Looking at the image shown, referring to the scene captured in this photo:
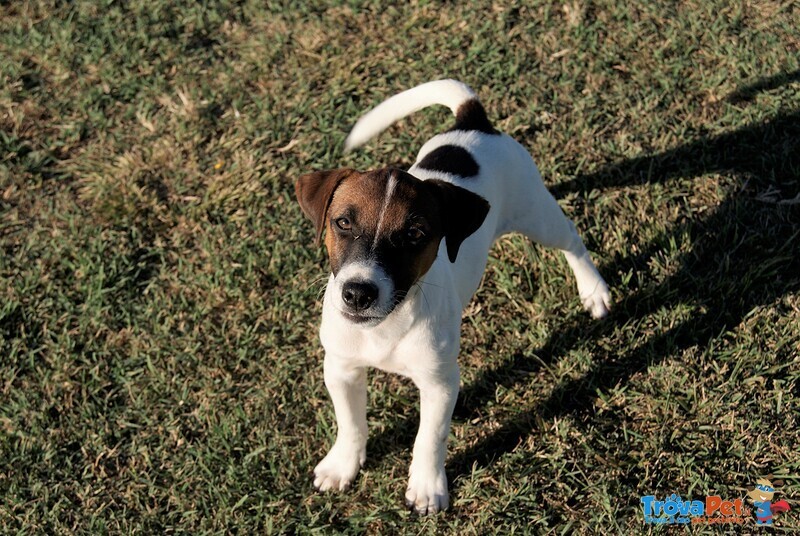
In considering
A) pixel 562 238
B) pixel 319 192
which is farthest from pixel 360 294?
pixel 562 238

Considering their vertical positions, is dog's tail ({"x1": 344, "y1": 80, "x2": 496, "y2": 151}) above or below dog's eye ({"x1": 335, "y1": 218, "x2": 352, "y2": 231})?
below

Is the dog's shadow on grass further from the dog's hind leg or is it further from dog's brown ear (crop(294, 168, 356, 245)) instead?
dog's brown ear (crop(294, 168, 356, 245))

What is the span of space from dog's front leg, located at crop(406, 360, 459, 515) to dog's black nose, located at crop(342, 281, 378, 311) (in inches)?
28.5

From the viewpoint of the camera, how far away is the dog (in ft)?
11.7

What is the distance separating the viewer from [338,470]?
4754mm

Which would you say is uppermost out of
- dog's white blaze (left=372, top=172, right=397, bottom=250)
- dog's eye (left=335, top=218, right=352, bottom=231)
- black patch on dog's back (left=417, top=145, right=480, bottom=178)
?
dog's white blaze (left=372, top=172, right=397, bottom=250)

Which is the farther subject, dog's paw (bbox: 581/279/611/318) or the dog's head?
dog's paw (bbox: 581/279/611/318)

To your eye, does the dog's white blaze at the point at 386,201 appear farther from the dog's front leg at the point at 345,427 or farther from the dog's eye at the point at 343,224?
the dog's front leg at the point at 345,427

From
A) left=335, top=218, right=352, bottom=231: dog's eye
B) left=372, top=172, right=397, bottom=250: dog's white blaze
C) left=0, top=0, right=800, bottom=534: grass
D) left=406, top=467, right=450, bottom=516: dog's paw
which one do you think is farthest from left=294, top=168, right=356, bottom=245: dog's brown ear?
left=0, top=0, right=800, bottom=534: grass

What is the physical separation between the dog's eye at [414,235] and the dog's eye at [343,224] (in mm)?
271

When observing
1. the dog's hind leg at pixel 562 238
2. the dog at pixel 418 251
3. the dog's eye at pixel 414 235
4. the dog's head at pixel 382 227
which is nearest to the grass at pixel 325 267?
the dog's hind leg at pixel 562 238

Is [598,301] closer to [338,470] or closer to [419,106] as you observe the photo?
[419,106]

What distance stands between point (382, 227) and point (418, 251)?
0.67ft

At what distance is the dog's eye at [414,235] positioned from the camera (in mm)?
3594
